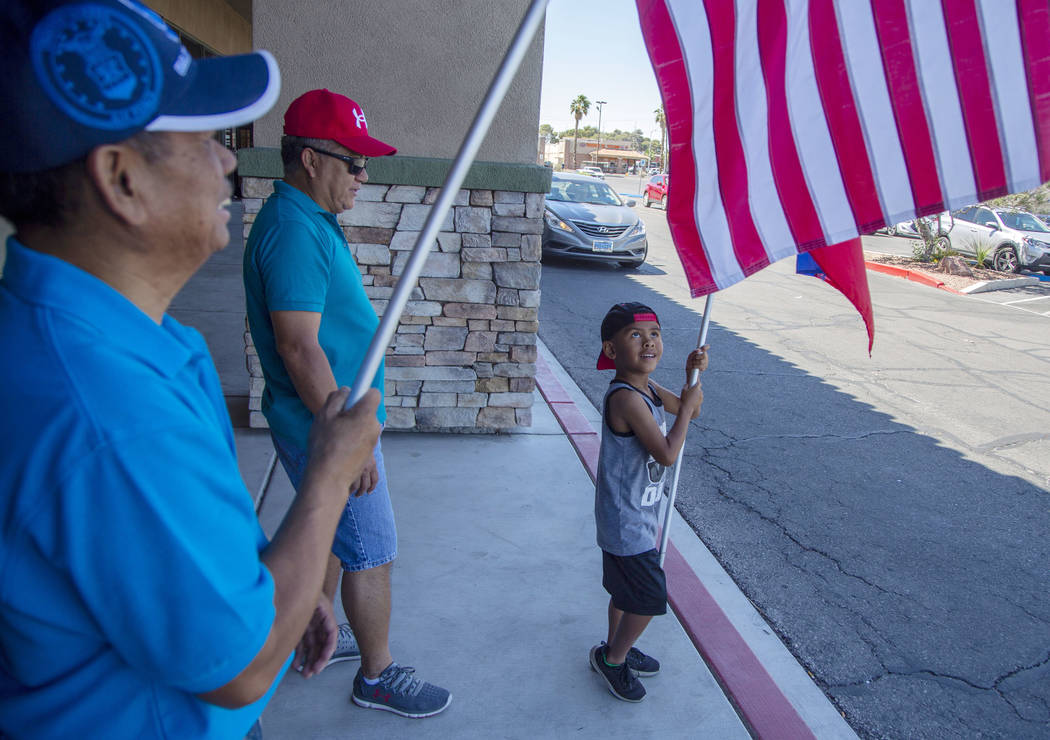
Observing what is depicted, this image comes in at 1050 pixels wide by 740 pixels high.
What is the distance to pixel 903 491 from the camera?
16.9ft

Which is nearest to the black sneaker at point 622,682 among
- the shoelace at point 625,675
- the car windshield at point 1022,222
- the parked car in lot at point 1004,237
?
the shoelace at point 625,675

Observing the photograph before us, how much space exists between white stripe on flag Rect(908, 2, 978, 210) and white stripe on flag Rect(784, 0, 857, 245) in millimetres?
276

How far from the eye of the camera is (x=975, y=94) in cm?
213

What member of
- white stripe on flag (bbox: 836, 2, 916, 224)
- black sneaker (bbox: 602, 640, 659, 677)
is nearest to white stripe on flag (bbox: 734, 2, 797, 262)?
white stripe on flag (bbox: 836, 2, 916, 224)

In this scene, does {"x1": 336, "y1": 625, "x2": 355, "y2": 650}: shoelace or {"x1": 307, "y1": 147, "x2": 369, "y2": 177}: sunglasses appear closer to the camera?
{"x1": 307, "y1": 147, "x2": 369, "y2": 177}: sunglasses

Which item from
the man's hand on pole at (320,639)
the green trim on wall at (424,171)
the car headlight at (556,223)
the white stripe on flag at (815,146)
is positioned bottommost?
the man's hand on pole at (320,639)

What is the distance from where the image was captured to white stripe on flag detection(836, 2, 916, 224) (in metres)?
2.19

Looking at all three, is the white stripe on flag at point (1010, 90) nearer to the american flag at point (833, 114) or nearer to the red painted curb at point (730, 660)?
the american flag at point (833, 114)

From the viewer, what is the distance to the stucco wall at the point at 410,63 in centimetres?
441

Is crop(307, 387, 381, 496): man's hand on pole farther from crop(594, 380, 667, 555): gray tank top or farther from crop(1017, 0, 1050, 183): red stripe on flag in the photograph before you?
crop(1017, 0, 1050, 183): red stripe on flag

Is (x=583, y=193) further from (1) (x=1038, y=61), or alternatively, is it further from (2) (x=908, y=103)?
(1) (x=1038, y=61)

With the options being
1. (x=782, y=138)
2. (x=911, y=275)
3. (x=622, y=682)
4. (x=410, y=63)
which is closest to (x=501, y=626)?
(x=622, y=682)

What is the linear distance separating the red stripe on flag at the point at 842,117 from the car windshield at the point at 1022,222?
20.1 m

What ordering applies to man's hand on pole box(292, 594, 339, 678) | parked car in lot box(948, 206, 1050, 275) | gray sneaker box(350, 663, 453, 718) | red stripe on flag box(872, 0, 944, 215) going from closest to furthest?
man's hand on pole box(292, 594, 339, 678) < red stripe on flag box(872, 0, 944, 215) < gray sneaker box(350, 663, 453, 718) < parked car in lot box(948, 206, 1050, 275)
